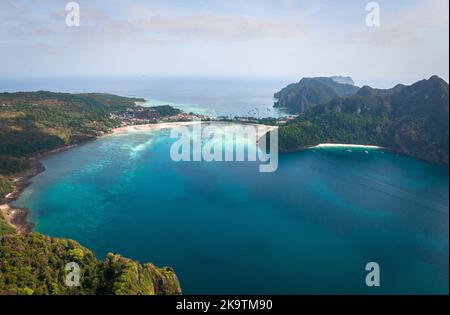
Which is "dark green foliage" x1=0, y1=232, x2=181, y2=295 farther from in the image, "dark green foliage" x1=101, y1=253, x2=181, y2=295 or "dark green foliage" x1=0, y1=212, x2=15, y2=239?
"dark green foliage" x1=0, y1=212, x2=15, y2=239

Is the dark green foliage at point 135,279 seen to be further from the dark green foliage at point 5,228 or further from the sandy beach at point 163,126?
the sandy beach at point 163,126

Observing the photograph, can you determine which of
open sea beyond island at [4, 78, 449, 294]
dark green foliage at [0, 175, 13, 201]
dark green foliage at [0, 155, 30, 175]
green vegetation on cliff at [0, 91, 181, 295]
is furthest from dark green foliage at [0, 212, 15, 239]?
dark green foliage at [0, 155, 30, 175]

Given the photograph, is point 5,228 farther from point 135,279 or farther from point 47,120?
point 47,120

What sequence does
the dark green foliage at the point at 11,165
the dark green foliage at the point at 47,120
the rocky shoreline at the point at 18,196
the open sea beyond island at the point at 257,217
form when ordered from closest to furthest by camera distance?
the open sea beyond island at the point at 257,217 → the rocky shoreline at the point at 18,196 → the dark green foliage at the point at 11,165 → the dark green foliage at the point at 47,120

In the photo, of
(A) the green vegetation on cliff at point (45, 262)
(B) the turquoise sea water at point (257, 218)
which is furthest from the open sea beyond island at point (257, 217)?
(A) the green vegetation on cliff at point (45, 262)

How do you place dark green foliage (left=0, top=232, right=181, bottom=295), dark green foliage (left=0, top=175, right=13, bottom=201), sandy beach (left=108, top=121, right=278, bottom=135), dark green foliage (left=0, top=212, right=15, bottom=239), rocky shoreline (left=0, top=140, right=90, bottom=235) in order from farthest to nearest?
sandy beach (left=108, top=121, right=278, bottom=135) → dark green foliage (left=0, top=175, right=13, bottom=201) → rocky shoreline (left=0, top=140, right=90, bottom=235) → dark green foliage (left=0, top=212, right=15, bottom=239) → dark green foliage (left=0, top=232, right=181, bottom=295)
